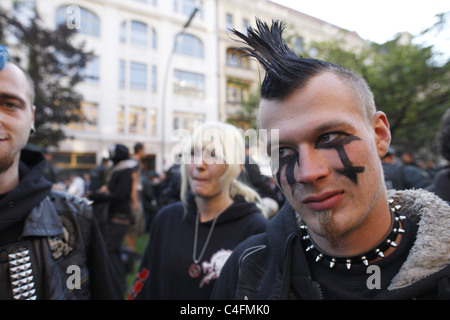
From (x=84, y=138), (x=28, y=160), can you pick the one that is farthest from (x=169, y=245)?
(x=84, y=138)

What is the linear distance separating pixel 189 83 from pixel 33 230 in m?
21.1

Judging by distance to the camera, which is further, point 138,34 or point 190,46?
point 190,46

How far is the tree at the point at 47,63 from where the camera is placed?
10047 mm

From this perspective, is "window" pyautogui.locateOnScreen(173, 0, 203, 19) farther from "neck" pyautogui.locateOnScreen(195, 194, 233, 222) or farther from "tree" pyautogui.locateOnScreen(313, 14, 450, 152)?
"neck" pyautogui.locateOnScreen(195, 194, 233, 222)

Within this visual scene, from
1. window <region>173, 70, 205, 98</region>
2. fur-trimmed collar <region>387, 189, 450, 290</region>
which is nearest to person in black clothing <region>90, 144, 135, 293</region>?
fur-trimmed collar <region>387, 189, 450, 290</region>

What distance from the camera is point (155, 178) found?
10.8 meters

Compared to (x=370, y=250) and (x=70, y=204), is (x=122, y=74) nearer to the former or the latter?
(x=70, y=204)

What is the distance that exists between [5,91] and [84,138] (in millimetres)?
19218

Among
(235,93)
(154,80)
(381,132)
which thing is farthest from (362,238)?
(154,80)

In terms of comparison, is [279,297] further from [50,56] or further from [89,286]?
[50,56]

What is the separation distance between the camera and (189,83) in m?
21.7

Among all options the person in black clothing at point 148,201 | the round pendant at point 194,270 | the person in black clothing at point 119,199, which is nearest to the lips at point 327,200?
the round pendant at point 194,270

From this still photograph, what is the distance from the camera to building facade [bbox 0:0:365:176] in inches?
731

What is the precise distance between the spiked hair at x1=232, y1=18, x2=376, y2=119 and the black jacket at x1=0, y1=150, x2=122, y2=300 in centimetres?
141
